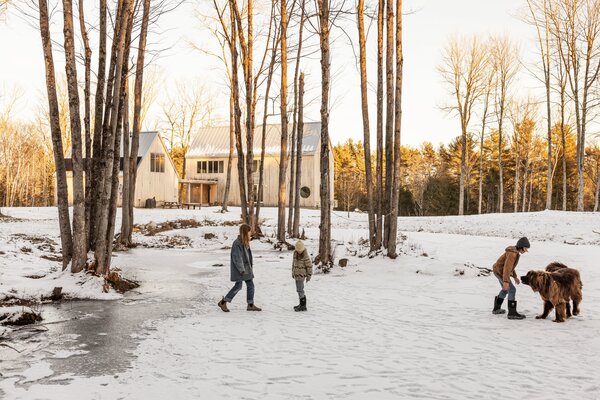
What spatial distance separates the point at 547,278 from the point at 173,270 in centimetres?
969

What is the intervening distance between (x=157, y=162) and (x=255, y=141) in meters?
9.78

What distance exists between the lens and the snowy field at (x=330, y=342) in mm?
4668

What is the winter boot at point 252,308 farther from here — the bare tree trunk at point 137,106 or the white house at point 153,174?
the white house at point 153,174

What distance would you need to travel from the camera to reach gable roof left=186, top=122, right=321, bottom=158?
141ft

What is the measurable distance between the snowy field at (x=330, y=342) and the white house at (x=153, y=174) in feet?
88.5

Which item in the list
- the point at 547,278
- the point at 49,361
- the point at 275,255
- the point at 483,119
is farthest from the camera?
the point at 483,119

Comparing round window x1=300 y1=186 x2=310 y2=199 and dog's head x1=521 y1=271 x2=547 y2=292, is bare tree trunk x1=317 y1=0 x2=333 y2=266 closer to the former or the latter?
dog's head x1=521 y1=271 x2=547 y2=292

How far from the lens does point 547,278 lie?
7488mm

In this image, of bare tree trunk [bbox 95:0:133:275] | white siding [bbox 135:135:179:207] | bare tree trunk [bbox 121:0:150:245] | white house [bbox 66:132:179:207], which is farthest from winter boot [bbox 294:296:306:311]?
white house [bbox 66:132:179:207]

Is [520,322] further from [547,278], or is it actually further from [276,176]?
[276,176]

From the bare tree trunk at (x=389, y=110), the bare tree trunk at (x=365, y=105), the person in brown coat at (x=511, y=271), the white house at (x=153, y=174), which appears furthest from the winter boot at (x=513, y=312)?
the white house at (x=153, y=174)

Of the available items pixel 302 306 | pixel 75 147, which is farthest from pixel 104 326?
pixel 75 147

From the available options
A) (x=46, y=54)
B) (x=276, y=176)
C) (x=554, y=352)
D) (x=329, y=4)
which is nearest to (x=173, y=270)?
(x=46, y=54)

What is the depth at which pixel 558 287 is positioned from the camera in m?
7.44
